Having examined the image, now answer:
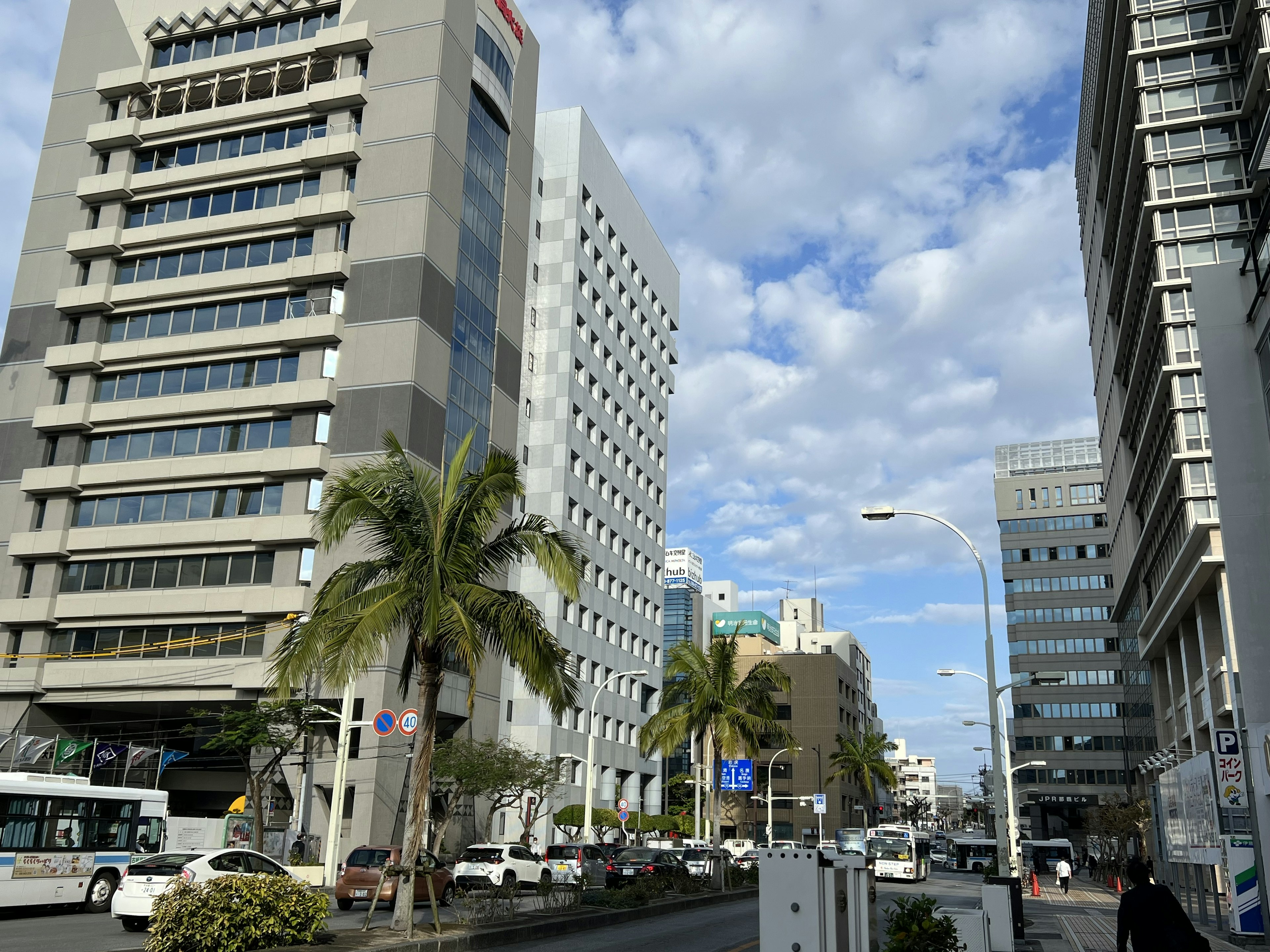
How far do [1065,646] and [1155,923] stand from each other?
118249 mm

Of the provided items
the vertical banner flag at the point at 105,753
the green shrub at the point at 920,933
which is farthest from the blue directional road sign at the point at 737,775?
the green shrub at the point at 920,933

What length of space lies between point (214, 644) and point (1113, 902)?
4108cm

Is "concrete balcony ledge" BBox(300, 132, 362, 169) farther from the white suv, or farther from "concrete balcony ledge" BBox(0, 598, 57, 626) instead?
the white suv

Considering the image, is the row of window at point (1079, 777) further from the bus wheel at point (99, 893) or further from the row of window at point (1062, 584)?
the bus wheel at point (99, 893)

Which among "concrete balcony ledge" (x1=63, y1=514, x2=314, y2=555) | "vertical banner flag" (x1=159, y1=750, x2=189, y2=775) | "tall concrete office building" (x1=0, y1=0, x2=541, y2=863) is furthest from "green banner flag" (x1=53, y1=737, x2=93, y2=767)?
"concrete balcony ledge" (x1=63, y1=514, x2=314, y2=555)

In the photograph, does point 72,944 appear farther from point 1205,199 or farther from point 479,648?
point 1205,199

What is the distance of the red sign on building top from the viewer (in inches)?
2480

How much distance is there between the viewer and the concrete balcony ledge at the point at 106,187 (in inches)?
2248

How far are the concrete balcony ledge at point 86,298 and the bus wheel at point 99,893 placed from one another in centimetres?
3820

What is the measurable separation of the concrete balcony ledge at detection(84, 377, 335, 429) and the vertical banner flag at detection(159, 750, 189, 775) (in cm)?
1653

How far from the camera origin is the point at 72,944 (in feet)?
61.4

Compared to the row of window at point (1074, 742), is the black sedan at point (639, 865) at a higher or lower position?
lower

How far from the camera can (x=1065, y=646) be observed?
119 meters

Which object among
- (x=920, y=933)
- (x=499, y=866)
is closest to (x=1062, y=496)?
(x=499, y=866)
